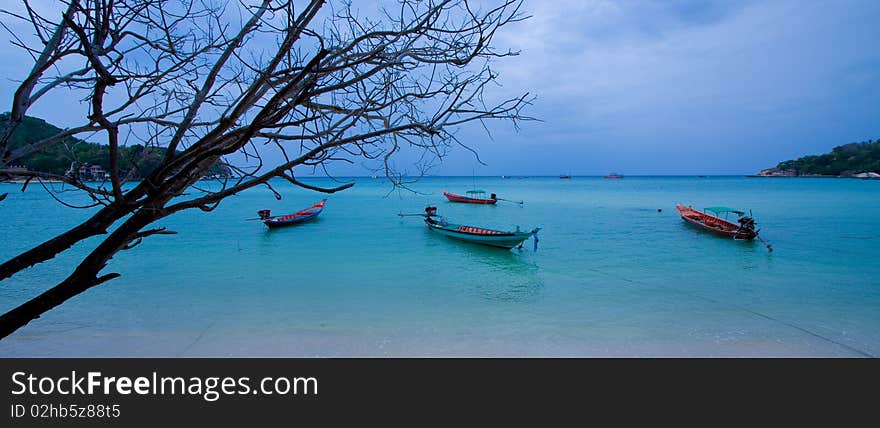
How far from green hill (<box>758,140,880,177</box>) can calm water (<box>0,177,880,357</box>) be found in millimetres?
117320

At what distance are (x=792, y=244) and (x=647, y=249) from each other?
21.0ft

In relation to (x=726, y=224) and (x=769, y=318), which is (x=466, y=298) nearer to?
(x=769, y=318)

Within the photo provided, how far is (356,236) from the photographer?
22281mm

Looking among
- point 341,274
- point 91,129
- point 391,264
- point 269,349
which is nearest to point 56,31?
point 91,129

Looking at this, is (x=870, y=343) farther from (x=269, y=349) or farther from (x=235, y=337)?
(x=235, y=337)

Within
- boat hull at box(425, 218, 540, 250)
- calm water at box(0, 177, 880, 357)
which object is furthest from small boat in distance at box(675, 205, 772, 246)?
boat hull at box(425, 218, 540, 250)

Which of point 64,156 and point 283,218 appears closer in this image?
point 64,156

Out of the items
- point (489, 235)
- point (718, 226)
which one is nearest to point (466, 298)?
point (489, 235)

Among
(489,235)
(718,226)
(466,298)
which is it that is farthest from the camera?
(718,226)

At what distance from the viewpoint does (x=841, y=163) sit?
371 ft

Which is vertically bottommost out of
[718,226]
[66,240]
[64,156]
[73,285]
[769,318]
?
[769,318]

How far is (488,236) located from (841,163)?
138 meters

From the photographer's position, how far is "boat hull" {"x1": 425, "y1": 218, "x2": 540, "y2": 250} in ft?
51.9

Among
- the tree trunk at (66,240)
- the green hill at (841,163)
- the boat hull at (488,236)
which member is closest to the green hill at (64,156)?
the tree trunk at (66,240)
